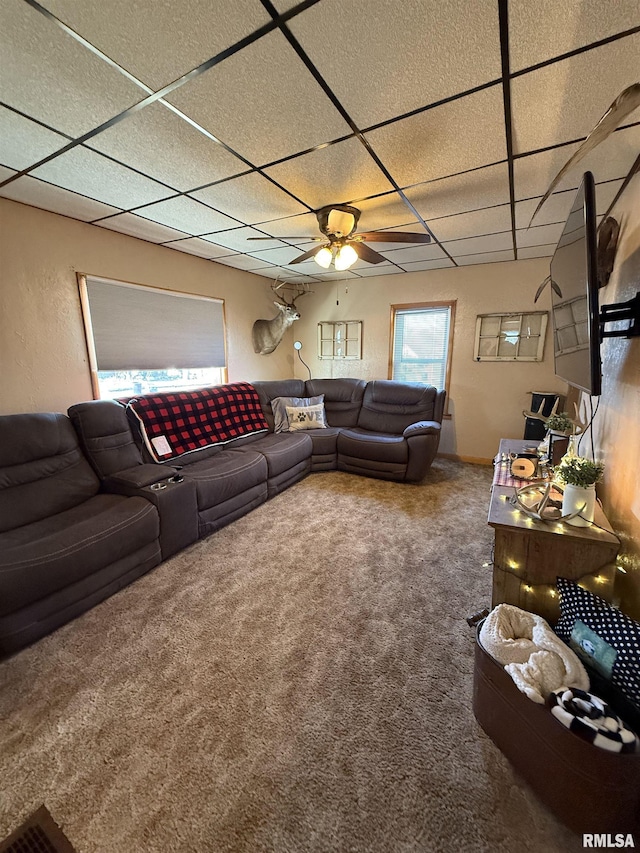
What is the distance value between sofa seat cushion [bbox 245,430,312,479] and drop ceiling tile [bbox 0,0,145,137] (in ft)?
7.92

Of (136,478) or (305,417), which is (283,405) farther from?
(136,478)

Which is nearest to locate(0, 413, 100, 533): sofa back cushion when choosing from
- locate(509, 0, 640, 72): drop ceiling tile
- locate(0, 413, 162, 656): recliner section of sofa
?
locate(0, 413, 162, 656): recliner section of sofa

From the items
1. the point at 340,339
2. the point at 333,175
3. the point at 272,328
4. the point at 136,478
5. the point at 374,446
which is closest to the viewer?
the point at 333,175

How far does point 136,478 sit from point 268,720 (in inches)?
67.1

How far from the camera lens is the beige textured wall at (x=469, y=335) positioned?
378 cm

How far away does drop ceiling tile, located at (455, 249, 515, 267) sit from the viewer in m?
3.47

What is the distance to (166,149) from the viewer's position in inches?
65.6

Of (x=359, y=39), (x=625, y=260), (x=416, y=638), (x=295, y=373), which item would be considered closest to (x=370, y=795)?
(x=416, y=638)

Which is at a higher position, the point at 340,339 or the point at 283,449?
the point at 340,339

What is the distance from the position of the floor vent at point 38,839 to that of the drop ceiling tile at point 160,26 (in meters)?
2.38

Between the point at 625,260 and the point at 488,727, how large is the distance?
Result: 7.40 feet

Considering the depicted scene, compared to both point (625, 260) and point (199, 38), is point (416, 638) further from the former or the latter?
point (199, 38)

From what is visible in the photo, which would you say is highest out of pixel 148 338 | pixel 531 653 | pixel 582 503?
pixel 148 338

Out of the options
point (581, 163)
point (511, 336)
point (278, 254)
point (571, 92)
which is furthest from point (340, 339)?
point (571, 92)
